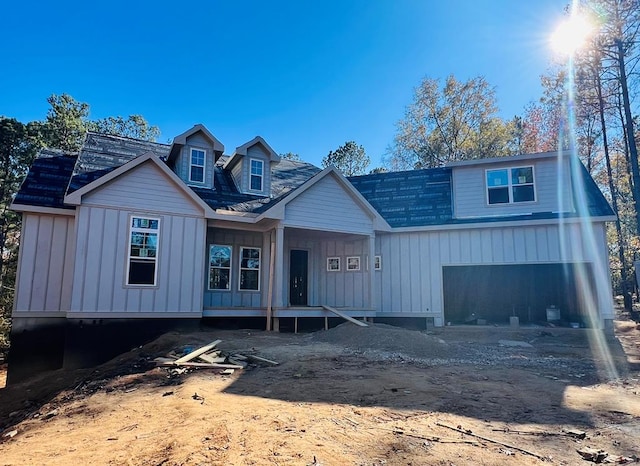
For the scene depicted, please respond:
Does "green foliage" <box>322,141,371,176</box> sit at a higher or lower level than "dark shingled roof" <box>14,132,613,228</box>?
higher

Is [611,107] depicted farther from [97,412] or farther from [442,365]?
[97,412]

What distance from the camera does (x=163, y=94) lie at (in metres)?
26.5

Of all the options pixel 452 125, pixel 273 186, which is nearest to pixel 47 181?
pixel 273 186

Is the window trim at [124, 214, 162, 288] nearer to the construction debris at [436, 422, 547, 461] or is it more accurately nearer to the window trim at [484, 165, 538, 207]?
the construction debris at [436, 422, 547, 461]

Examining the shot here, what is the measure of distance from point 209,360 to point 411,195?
10047 mm

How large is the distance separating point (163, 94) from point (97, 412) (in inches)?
981

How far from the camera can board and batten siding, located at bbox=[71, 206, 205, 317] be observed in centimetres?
979

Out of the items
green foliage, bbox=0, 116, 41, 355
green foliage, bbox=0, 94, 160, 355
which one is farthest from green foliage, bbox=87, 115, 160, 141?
green foliage, bbox=0, 116, 41, 355

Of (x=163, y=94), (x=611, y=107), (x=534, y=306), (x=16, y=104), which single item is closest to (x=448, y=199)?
(x=534, y=306)

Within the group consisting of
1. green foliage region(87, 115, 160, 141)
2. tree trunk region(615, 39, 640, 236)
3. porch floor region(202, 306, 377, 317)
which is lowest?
porch floor region(202, 306, 377, 317)

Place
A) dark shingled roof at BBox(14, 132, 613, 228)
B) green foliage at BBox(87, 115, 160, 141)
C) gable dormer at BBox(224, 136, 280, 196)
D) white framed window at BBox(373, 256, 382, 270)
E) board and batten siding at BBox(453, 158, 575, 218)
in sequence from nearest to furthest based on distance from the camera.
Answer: dark shingled roof at BBox(14, 132, 613, 228), board and batten siding at BBox(453, 158, 575, 218), gable dormer at BBox(224, 136, 280, 196), white framed window at BBox(373, 256, 382, 270), green foliage at BBox(87, 115, 160, 141)

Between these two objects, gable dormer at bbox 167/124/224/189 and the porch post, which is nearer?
gable dormer at bbox 167/124/224/189

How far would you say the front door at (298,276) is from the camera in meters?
14.8

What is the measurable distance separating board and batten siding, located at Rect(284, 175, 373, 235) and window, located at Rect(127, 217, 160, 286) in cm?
366
